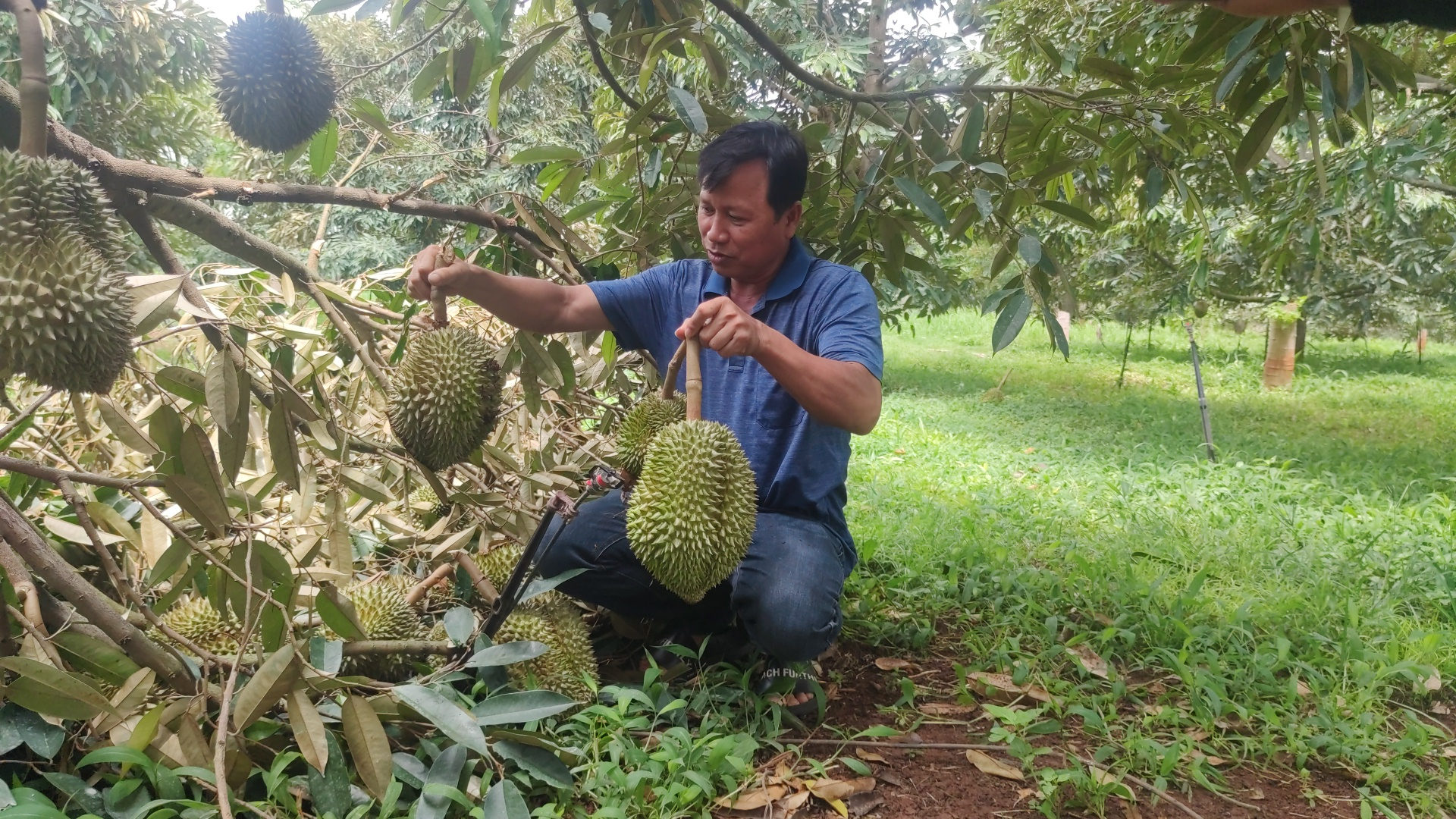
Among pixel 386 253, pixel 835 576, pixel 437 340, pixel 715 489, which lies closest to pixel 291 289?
pixel 437 340

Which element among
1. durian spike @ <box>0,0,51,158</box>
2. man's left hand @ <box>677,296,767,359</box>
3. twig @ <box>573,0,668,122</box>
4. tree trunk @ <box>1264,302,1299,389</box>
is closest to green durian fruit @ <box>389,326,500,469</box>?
man's left hand @ <box>677,296,767,359</box>

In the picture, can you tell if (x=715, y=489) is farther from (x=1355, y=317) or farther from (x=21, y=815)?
(x=1355, y=317)

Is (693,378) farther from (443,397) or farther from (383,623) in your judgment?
(383,623)

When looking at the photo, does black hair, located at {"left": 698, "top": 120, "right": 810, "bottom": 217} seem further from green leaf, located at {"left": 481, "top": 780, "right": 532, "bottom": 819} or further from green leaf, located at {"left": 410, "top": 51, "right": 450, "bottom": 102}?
green leaf, located at {"left": 481, "top": 780, "right": 532, "bottom": 819}

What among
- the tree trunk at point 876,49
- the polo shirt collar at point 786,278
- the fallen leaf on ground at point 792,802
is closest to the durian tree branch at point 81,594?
the fallen leaf on ground at point 792,802

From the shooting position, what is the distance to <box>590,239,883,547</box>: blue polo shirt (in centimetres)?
200

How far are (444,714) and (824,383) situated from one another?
2.74 ft

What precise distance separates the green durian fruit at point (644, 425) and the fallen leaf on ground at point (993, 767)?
0.86 meters

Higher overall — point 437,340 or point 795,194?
point 795,194

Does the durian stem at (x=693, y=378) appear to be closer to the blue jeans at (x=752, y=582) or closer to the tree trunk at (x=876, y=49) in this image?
the blue jeans at (x=752, y=582)

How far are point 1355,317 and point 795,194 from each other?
808 cm

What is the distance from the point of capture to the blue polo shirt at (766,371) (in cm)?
200

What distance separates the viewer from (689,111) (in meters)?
1.66

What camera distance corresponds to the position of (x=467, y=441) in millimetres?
1525
